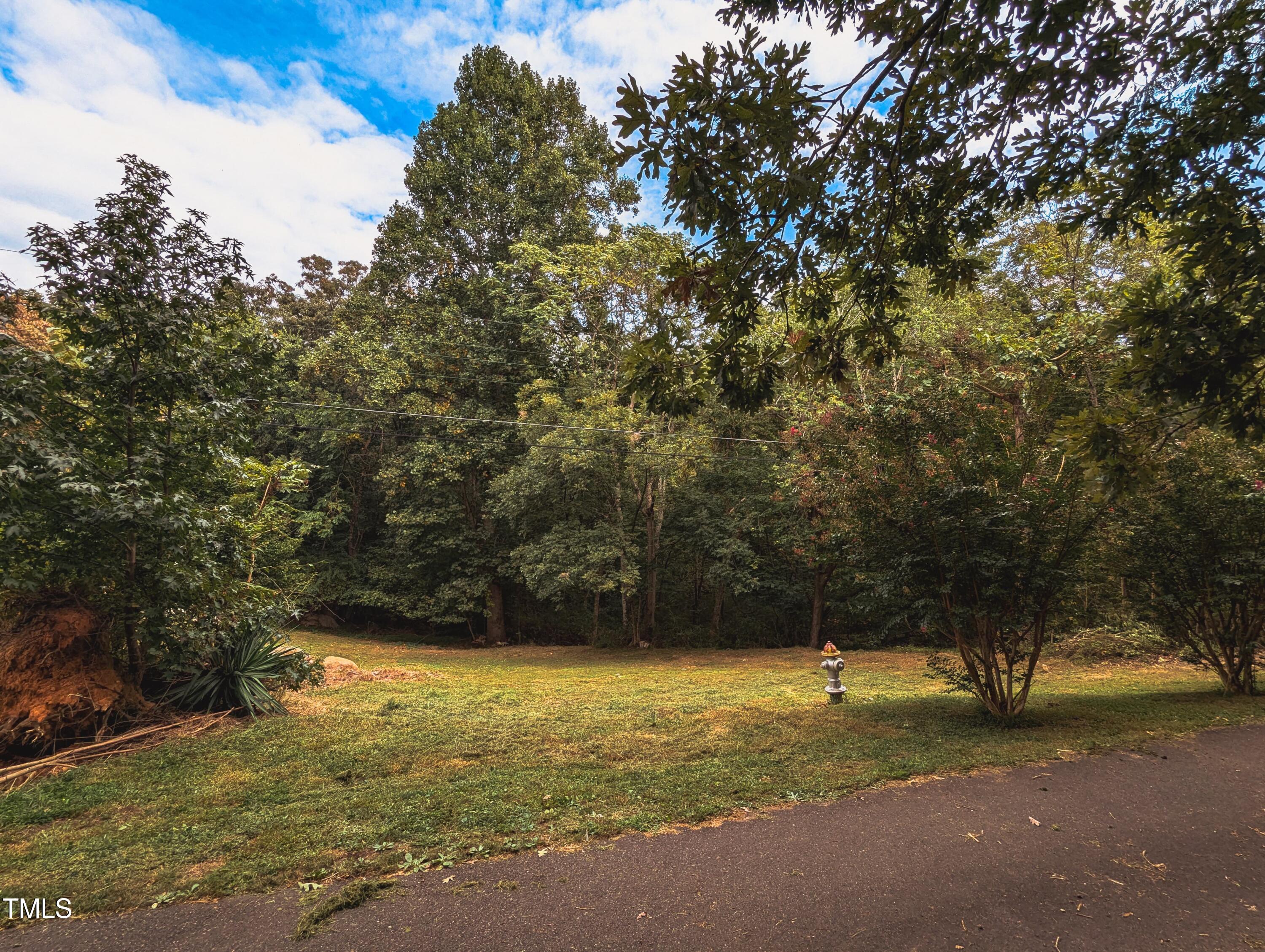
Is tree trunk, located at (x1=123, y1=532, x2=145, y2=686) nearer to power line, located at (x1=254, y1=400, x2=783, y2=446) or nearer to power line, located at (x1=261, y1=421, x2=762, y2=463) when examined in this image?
power line, located at (x1=254, y1=400, x2=783, y2=446)

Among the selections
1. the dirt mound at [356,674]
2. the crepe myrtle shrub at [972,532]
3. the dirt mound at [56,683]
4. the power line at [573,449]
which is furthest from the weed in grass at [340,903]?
the power line at [573,449]

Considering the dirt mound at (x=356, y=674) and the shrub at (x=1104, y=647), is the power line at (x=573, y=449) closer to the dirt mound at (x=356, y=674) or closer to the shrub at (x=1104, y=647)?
the dirt mound at (x=356, y=674)

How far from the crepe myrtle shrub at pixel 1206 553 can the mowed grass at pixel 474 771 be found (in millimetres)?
758

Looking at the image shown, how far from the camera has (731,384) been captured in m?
3.36

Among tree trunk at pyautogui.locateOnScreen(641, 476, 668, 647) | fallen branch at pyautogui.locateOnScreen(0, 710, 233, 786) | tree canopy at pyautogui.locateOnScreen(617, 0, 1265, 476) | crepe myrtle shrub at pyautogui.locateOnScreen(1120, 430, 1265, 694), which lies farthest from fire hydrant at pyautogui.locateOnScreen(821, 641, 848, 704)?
tree trunk at pyautogui.locateOnScreen(641, 476, 668, 647)

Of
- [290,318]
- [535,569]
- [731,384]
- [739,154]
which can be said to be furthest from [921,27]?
[290,318]

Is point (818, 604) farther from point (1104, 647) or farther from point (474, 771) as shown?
point (474, 771)

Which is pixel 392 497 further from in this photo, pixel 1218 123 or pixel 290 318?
pixel 1218 123

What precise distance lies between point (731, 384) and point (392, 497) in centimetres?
1952

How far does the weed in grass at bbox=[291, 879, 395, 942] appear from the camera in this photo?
253cm

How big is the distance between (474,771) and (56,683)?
386cm

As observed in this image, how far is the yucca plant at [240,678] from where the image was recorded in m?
6.19

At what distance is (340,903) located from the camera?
2.71 m

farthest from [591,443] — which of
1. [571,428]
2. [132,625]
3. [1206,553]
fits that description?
[1206,553]
